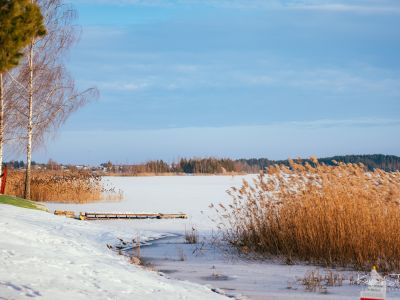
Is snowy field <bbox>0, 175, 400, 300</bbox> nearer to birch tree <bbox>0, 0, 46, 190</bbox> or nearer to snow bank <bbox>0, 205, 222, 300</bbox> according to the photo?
snow bank <bbox>0, 205, 222, 300</bbox>

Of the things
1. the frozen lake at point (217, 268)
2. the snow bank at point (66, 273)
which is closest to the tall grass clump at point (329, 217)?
the frozen lake at point (217, 268)

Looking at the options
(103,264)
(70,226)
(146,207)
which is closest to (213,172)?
(146,207)

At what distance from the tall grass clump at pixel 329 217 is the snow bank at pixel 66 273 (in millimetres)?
2560

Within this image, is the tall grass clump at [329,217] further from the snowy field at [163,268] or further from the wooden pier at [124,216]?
the wooden pier at [124,216]

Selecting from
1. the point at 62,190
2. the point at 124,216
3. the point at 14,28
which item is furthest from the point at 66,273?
the point at 62,190

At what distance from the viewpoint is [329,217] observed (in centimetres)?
852

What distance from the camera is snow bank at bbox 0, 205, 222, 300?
17.2 ft

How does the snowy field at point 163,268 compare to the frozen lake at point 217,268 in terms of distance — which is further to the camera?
the frozen lake at point 217,268

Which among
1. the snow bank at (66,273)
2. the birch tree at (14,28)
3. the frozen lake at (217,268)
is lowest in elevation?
the frozen lake at (217,268)

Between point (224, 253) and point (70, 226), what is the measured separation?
293cm

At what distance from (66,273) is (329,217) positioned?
4.14m

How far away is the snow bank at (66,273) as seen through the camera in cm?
525

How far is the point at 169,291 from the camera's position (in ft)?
19.0

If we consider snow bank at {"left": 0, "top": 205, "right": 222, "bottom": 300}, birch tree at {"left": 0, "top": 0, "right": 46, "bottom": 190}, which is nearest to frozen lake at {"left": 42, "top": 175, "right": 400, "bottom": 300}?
snow bank at {"left": 0, "top": 205, "right": 222, "bottom": 300}
